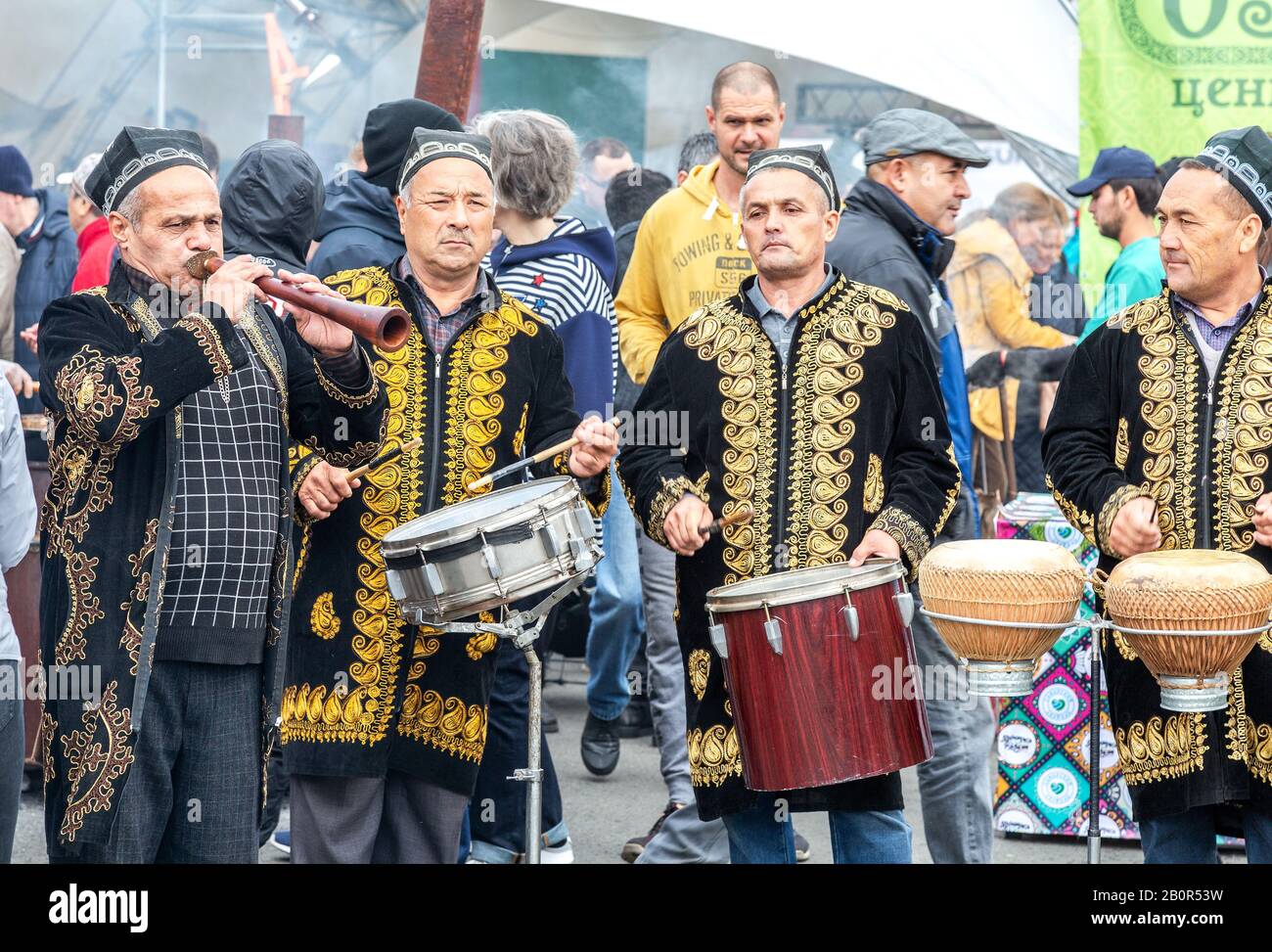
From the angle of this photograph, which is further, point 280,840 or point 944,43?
point 944,43

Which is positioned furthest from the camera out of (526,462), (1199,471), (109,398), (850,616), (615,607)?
(615,607)

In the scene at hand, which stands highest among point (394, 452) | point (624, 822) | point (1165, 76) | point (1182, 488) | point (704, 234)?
point (1165, 76)

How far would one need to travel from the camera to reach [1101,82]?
742 cm

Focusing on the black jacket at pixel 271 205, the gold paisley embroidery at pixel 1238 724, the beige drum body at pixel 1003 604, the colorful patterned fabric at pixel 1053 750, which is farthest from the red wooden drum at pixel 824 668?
the colorful patterned fabric at pixel 1053 750

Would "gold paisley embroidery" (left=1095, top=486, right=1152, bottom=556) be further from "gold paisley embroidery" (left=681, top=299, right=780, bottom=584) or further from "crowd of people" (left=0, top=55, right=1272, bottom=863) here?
"gold paisley embroidery" (left=681, top=299, right=780, bottom=584)

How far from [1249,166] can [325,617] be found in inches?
93.7

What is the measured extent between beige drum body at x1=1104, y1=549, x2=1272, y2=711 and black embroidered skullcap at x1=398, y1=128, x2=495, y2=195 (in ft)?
6.16

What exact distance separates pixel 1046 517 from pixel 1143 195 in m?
1.60

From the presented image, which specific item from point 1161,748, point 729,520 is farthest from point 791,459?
point 1161,748

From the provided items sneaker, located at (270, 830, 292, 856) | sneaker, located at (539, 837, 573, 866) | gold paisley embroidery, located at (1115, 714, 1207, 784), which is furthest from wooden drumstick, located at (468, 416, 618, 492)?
sneaker, located at (270, 830, 292, 856)

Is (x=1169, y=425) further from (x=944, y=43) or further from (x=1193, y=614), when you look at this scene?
(x=944, y=43)

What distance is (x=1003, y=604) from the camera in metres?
3.62
